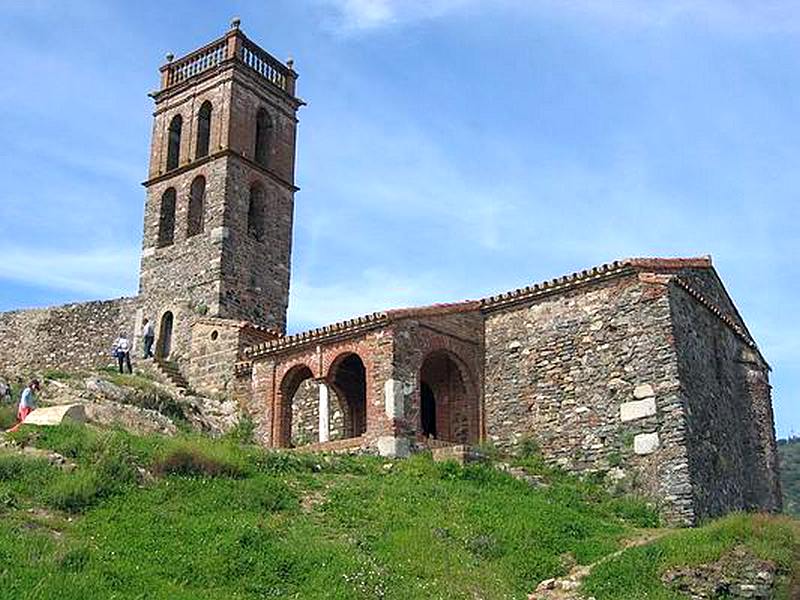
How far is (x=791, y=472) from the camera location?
55094 millimetres

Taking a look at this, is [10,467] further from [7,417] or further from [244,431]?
[244,431]

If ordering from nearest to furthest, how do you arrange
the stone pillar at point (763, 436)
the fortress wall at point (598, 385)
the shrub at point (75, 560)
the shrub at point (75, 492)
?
the shrub at point (75, 560), the shrub at point (75, 492), the fortress wall at point (598, 385), the stone pillar at point (763, 436)

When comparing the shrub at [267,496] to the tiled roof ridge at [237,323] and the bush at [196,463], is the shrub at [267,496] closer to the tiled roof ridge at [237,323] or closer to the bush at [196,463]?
the bush at [196,463]

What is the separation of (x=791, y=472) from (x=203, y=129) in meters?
37.9

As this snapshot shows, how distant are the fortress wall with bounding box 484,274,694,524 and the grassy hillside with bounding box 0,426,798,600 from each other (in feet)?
4.67

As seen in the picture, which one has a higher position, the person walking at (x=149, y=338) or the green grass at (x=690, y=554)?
the person walking at (x=149, y=338)

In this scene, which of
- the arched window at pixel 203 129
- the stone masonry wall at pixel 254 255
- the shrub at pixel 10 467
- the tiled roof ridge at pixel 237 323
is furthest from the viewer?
the arched window at pixel 203 129

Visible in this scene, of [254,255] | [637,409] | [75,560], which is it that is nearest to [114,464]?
[75,560]

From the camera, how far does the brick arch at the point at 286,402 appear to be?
26.6 m

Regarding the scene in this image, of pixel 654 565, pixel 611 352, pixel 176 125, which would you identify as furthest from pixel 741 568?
pixel 176 125

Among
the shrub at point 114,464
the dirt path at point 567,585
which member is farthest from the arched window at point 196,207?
the dirt path at point 567,585

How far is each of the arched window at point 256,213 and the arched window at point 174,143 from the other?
124 inches

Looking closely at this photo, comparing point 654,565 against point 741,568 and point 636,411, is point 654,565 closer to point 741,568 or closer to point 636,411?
point 741,568

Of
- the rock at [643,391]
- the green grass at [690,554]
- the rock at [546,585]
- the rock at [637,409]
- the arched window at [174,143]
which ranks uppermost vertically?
the arched window at [174,143]
